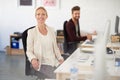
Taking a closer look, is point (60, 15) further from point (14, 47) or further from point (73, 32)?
point (73, 32)

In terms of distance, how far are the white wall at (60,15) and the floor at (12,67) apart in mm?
822

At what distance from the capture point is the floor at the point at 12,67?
4.89 meters

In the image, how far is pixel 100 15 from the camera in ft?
21.7

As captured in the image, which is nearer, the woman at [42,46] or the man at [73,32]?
the woman at [42,46]

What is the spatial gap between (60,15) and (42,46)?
12.4ft

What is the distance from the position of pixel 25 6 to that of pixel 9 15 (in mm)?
542

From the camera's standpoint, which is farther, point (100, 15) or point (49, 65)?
point (100, 15)

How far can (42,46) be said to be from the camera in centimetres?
310

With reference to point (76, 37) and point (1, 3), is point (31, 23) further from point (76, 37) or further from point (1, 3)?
point (76, 37)

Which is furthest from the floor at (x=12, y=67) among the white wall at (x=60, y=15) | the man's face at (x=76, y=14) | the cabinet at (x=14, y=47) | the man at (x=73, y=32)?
the man's face at (x=76, y=14)

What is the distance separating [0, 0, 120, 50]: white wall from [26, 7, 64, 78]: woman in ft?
10.7

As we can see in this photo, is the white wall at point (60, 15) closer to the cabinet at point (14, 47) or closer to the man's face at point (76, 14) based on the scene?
the cabinet at point (14, 47)

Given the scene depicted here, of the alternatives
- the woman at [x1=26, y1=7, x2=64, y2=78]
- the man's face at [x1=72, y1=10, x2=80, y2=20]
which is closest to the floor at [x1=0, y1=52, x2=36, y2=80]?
the man's face at [x1=72, y1=10, x2=80, y2=20]

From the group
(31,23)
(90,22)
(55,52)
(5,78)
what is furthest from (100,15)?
(55,52)
